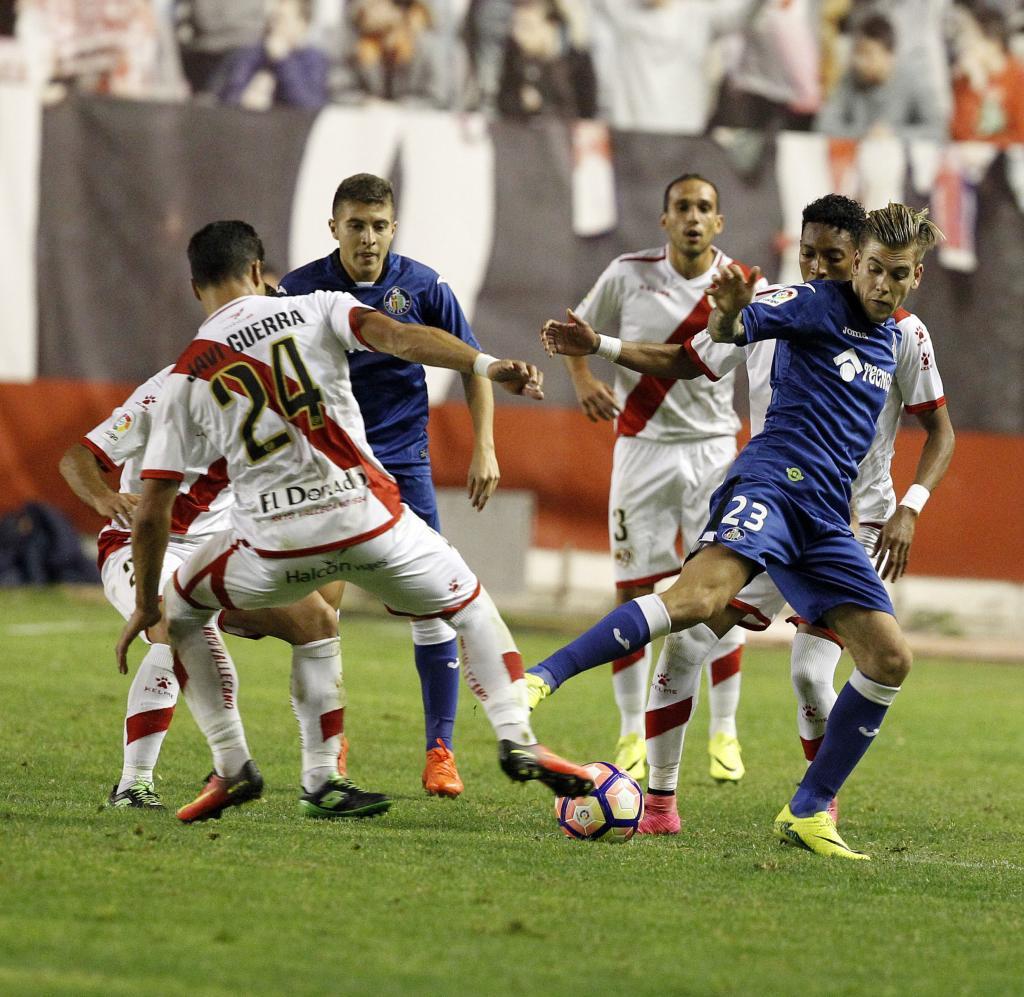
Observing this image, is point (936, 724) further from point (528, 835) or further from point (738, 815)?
point (528, 835)

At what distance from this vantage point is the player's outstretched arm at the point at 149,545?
5328 mm

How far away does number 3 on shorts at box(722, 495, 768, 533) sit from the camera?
5.60 meters

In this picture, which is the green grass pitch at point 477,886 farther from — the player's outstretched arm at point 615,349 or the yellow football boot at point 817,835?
the player's outstretched arm at point 615,349

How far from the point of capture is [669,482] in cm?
820

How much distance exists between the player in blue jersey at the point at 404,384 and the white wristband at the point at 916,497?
164cm

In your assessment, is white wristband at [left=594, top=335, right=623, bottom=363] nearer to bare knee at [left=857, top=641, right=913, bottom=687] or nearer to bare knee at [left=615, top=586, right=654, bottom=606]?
bare knee at [left=857, top=641, right=913, bottom=687]

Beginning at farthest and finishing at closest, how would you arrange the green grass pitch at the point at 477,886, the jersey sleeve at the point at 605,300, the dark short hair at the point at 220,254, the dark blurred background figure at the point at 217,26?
1. the dark blurred background figure at the point at 217,26
2. the jersey sleeve at the point at 605,300
3. the dark short hair at the point at 220,254
4. the green grass pitch at the point at 477,886

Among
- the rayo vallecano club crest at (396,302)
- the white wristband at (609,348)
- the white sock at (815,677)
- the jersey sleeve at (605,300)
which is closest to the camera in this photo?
the white wristband at (609,348)

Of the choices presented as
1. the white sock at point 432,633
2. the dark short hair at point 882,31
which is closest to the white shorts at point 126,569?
the white sock at point 432,633

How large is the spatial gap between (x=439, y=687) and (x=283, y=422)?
2.20 meters

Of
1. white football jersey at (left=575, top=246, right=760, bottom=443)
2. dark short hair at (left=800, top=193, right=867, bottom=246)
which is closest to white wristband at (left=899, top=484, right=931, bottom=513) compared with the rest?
dark short hair at (left=800, top=193, right=867, bottom=246)

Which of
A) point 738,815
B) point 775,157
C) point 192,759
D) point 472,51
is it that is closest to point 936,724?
point 738,815

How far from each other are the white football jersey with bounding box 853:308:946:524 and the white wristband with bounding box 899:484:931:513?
0.25 meters

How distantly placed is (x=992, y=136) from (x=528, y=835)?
12994 millimetres
